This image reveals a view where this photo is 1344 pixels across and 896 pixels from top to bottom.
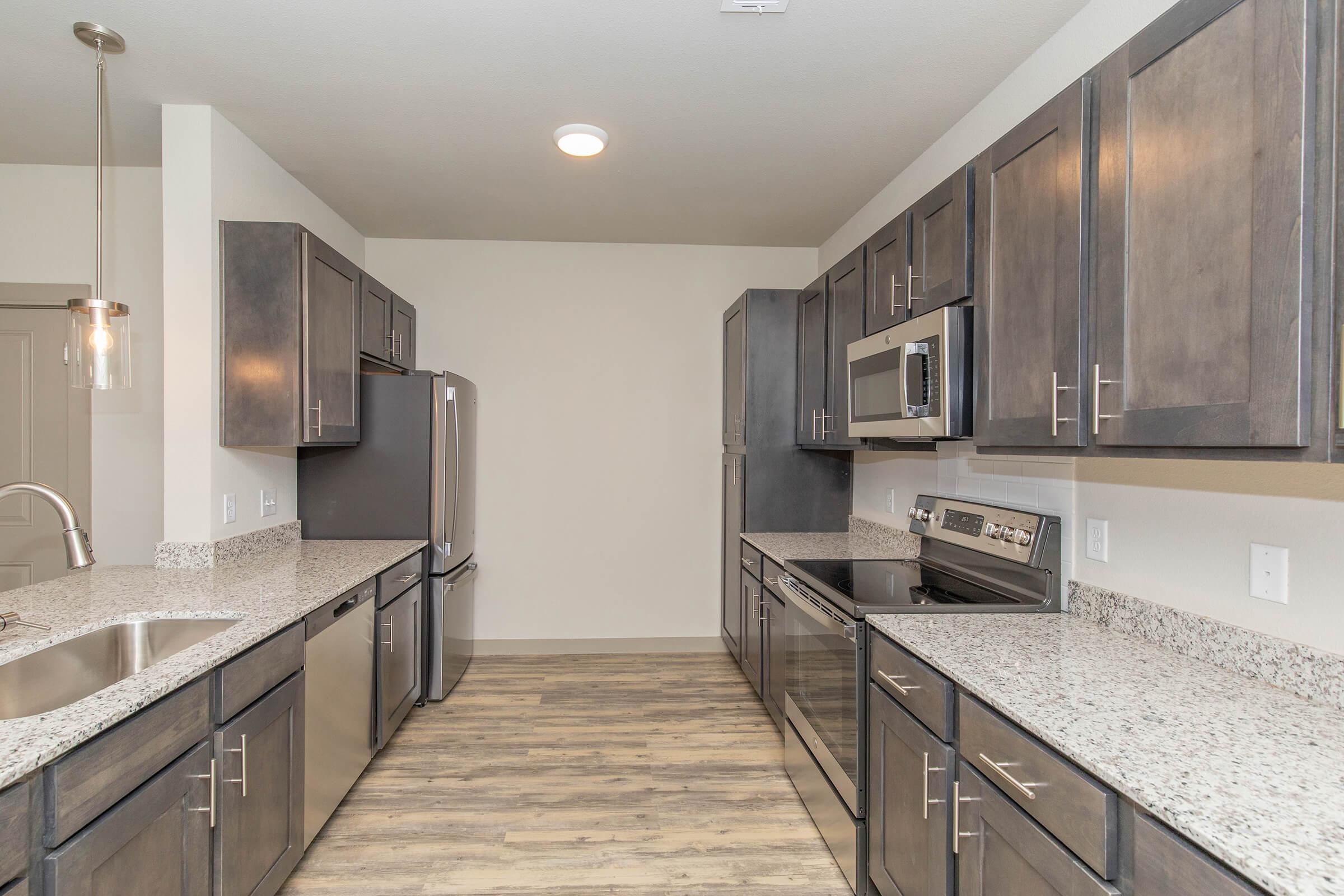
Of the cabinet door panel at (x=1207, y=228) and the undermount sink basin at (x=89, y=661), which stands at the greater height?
the cabinet door panel at (x=1207, y=228)

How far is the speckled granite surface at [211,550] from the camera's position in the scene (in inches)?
104

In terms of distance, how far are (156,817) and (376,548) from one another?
5.94ft

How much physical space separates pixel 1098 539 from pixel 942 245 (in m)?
0.98

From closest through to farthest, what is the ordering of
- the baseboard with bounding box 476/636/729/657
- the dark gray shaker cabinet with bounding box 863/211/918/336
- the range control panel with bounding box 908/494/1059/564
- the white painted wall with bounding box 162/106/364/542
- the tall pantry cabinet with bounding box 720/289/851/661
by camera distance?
the range control panel with bounding box 908/494/1059/564, the dark gray shaker cabinet with bounding box 863/211/918/336, the white painted wall with bounding box 162/106/364/542, the tall pantry cabinet with bounding box 720/289/851/661, the baseboard with bounding box 476/636/729/657

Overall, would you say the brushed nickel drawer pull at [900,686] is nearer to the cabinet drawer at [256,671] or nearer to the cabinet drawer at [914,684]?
the cabinet drawer at [914,684]

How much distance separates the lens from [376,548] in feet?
10.5

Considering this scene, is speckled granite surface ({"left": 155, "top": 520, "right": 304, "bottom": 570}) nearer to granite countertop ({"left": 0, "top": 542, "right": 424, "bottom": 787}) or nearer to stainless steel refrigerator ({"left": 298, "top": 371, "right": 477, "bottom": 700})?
granite countertop ({"left": 0, "top": 542, "right": 424, "bottom": 787})

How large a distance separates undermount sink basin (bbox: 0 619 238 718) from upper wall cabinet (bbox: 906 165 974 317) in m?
2.29

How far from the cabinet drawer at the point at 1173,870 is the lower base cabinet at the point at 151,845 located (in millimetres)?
1727

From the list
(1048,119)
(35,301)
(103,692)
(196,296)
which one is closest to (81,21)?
(196,296)

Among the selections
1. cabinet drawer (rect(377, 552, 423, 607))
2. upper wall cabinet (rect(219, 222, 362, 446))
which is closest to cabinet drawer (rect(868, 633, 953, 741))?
cabinet drawer (rect(377, 552, 423, 607))

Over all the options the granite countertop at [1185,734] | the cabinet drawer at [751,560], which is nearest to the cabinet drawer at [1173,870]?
the granite countertop at [1185,734]

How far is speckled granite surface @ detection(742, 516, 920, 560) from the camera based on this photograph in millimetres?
3119

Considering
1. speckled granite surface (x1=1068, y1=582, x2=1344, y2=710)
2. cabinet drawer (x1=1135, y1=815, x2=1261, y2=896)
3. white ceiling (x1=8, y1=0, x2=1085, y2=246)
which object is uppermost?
white ceiling (x1=8, y1=0, x2=1085, y2=246)
